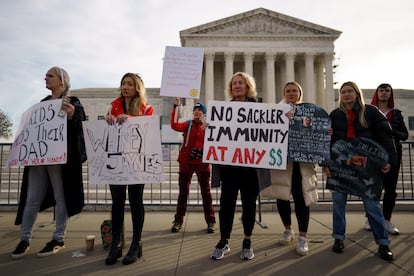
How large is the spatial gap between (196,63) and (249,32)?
34.6 meters

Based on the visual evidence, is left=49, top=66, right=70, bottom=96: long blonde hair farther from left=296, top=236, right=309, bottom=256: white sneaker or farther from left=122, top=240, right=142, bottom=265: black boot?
left=296, top=236, right=309, bottom=256: white sneaker

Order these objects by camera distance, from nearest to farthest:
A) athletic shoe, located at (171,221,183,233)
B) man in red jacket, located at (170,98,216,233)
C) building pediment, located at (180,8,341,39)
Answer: athletic shoe, located at (171,221,183,233) → man in red jacket, located at (170,98,216,233) → building pediment, located at (180,8,341,39)

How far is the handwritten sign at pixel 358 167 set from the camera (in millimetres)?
3549

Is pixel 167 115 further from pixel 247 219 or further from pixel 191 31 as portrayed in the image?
pixel 247 219

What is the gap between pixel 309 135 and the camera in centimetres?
362

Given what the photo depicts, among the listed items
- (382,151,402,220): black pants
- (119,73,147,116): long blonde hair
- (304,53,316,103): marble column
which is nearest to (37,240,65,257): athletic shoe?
(119,73,147,116): long blonde hair

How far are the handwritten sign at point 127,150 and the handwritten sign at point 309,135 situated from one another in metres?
1.79

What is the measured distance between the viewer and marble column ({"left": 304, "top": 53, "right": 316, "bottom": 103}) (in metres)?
34.2

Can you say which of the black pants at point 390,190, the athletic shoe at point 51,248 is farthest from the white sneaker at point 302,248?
the athletic shoe at point 51,248

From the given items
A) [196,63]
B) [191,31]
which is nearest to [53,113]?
[196,63]

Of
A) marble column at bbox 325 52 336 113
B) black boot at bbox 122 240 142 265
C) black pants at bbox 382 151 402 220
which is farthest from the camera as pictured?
marble column at bbox 325 52 336 113

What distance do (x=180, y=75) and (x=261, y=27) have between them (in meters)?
35.5

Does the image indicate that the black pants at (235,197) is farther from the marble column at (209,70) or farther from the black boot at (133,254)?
the marble column at (209,70)

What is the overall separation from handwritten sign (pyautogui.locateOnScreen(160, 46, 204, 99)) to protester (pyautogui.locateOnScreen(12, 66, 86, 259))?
4.38ft
